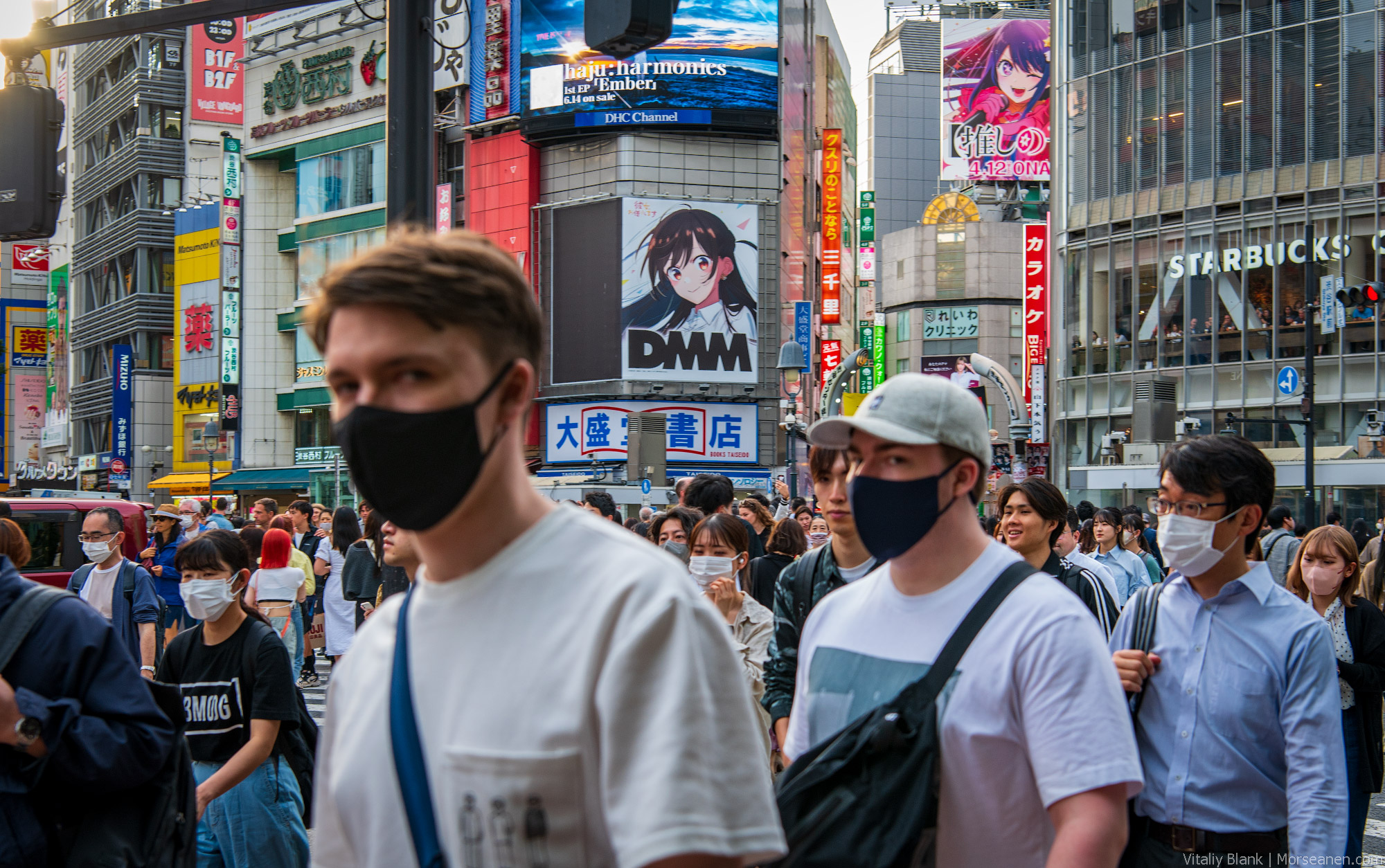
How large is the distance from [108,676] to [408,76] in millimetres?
3049

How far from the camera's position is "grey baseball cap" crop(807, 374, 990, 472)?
2.89m

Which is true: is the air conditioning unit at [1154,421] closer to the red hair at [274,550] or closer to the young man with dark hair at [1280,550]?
the young man with dark hair at [1280,550]

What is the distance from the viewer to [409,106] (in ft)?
17.4

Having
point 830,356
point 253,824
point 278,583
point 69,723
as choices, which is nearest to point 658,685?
point 69,723

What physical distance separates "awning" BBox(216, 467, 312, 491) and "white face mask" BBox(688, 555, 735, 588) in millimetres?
49252

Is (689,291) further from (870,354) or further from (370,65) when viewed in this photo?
(870,354)

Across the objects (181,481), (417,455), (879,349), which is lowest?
(181,481)

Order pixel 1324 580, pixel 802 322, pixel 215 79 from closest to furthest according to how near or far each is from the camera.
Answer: pixel 1324 580 → pixel 802 322 → pixel 215 79

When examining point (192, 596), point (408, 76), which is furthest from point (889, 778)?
point (408, 76)

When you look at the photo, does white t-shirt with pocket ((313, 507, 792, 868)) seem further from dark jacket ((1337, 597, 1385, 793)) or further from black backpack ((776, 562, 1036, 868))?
dark jacket ((1337, 597, 1385, 793))

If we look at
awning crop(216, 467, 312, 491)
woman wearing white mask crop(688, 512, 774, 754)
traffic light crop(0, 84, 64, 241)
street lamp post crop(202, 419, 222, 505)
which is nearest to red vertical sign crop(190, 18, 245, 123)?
street lamp post crop(202, 419, 222, 505)

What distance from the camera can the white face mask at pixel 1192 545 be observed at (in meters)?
3.83

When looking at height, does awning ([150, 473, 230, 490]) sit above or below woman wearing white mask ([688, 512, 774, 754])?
below

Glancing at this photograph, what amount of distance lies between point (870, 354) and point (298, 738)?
8969 centimetres
